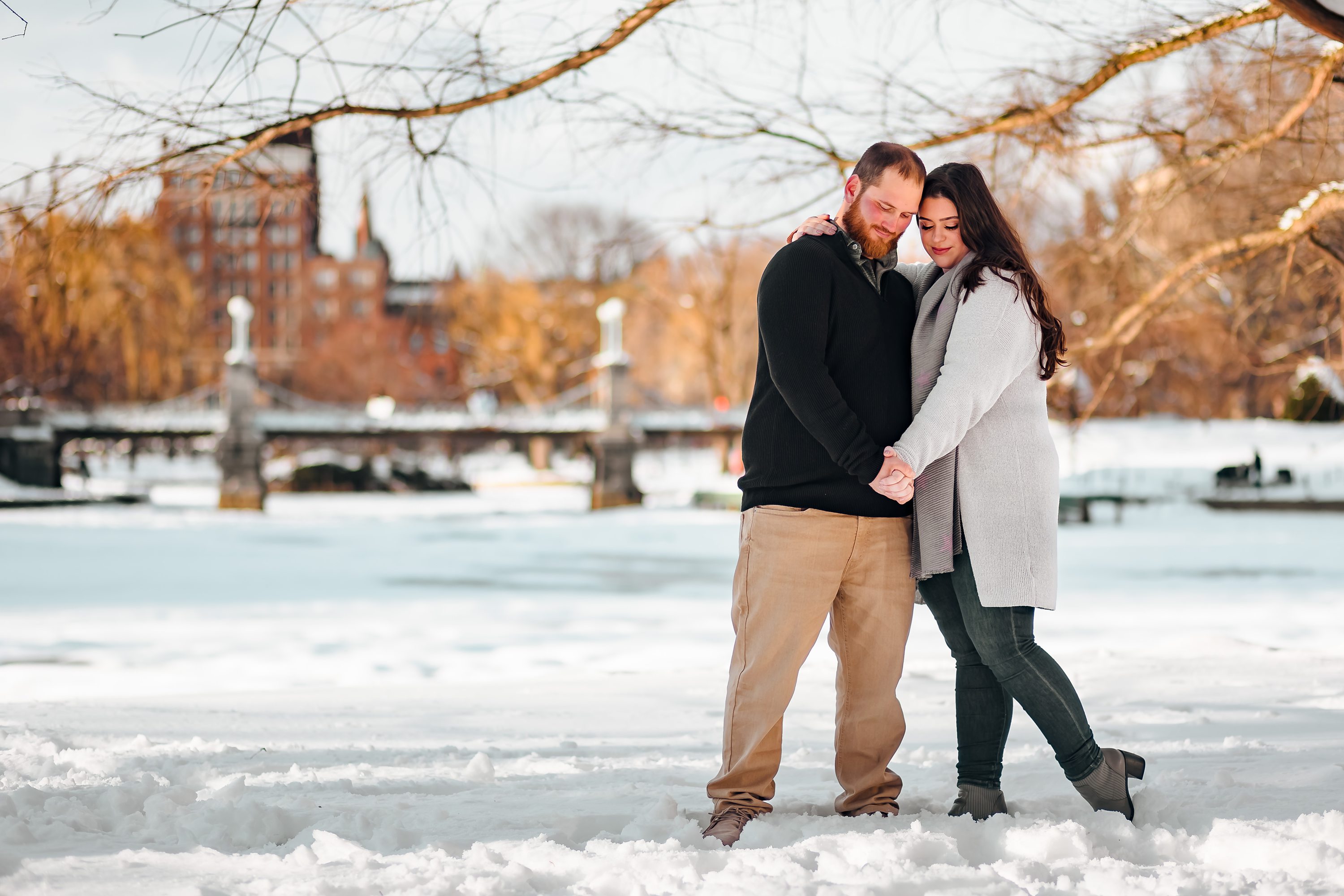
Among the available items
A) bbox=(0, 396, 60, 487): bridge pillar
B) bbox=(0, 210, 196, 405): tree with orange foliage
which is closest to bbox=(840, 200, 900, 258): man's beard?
bbox=(0, 210, 196, 405): tree with orange foliage

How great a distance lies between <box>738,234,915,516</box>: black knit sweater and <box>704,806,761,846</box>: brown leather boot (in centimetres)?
72

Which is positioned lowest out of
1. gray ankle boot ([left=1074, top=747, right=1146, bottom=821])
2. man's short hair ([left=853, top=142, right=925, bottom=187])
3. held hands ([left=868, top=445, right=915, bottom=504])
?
gray ankle boot ([left=1074, top=747, right=1146, bottom=821])

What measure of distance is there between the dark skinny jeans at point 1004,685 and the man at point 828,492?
0.18 m

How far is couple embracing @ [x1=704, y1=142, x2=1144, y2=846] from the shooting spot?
2793 millimetres

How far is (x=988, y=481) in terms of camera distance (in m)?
2.84

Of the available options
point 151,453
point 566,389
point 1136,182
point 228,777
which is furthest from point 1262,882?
point 151,453

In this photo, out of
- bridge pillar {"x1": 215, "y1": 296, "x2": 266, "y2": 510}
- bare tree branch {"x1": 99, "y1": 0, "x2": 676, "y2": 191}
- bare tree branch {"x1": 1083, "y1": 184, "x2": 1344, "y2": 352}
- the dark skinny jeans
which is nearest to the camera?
the dark skinny jeans

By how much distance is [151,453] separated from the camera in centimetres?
5372

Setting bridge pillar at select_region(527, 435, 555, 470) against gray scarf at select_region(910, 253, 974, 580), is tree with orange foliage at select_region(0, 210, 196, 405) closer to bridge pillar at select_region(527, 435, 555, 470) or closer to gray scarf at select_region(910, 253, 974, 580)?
gray scarf at select_region(910, 253, 974, 580)

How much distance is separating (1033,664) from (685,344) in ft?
140

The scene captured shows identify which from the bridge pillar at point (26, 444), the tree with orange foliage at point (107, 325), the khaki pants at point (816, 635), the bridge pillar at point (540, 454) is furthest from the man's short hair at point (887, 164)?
the bridge pillar at point (540, 454)

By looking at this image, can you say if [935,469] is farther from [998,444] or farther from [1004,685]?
[1004,685]

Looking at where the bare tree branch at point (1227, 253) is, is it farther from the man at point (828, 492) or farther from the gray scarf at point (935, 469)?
the man at point (828, 492)

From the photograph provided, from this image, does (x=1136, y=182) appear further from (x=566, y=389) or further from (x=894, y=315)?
(x=566, y=389)
